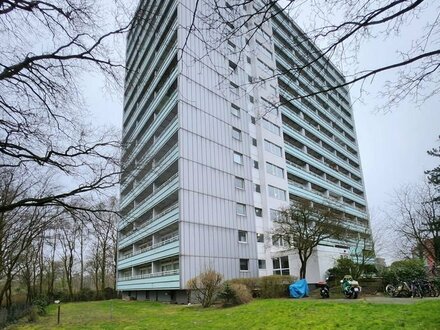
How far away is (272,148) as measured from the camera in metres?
41.6

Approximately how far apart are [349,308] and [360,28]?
37.3 ft

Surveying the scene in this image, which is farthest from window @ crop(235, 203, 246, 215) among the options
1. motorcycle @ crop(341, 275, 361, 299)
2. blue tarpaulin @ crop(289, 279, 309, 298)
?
motorcycle @ crop(341, 275, 361, 299)

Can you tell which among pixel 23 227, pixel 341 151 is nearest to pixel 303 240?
pixel 23 227

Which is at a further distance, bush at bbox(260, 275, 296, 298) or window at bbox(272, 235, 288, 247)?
window at bbox(272, 235, 288, 247)

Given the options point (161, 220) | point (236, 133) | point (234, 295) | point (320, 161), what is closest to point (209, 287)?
point (234, 295)

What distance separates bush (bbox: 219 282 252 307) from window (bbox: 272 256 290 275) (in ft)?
47.2

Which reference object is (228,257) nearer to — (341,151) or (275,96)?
(275,96)

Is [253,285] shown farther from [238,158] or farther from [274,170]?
[274,170]

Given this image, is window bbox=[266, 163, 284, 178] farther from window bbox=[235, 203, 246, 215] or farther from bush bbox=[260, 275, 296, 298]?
bush bbox=[260, 275, 296, 298]

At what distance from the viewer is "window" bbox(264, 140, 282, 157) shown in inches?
1598

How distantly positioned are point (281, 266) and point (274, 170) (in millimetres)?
10973

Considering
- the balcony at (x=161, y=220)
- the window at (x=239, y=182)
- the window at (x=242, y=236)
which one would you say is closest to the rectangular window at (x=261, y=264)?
the window at (x=242, y=236)

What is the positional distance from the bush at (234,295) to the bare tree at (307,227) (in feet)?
30.4

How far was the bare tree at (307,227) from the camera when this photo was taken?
94.2ft
